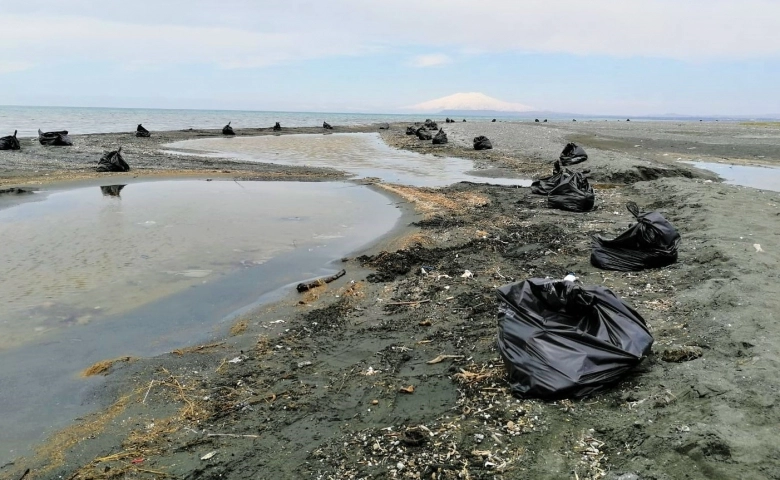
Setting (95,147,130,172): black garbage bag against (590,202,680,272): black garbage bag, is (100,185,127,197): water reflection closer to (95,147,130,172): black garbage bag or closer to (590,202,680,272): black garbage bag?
(95,147,130,172): black garbage bag

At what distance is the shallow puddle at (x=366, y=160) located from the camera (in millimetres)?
16797

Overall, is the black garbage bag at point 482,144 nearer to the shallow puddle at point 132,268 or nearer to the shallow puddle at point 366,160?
the shallow puddle at point 366,160

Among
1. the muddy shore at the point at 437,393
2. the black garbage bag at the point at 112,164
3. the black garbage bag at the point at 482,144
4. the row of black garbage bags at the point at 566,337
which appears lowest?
the muddy shore at the point at 437,393

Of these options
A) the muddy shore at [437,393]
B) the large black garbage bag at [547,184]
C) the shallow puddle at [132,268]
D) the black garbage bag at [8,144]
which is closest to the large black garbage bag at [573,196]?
the large black garbage bag at [547,184]

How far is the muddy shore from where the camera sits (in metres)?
3.06

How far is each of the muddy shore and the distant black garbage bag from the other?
138 millimetres

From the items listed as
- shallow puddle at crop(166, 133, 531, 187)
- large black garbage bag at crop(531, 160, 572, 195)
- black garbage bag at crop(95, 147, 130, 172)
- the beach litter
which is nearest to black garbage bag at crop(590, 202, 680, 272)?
large black garbage bag at crop(531, 160, 572, 195)

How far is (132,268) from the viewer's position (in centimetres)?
734

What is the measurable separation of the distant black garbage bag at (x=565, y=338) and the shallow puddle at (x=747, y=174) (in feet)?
42.9

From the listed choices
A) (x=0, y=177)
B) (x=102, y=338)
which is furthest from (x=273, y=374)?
(x=0, y=177)

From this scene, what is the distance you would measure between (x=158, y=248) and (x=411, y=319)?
16.8 feet

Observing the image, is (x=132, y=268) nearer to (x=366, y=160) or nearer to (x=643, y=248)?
(x=643, y=248)

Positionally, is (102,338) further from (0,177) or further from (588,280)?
(0,177)

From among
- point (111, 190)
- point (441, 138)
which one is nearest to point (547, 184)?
point (111, 190)
